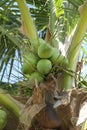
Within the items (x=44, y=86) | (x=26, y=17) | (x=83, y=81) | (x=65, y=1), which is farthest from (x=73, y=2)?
(x=44, y=86)

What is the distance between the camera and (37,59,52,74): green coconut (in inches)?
87.2

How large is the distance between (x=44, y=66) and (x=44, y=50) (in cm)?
10

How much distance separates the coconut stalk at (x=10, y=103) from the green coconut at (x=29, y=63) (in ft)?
0.79

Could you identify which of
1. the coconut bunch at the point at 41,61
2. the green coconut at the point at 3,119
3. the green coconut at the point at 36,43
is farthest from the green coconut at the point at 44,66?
the green coconut at the point at 3,119

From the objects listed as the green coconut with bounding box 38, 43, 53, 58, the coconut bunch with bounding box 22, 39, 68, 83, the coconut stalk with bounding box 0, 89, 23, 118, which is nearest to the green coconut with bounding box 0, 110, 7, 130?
the coconut stalk with bounding box 0, 89, 23, 118

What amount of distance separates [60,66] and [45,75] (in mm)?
118

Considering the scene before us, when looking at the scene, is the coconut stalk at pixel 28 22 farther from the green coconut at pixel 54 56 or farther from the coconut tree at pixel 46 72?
the green coconut at pixel 54 56

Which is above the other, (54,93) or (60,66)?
(60,66)

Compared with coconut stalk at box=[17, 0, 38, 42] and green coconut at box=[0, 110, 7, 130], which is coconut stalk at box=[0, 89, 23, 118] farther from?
coconut stalk at box=[17, 0, 38, 42]

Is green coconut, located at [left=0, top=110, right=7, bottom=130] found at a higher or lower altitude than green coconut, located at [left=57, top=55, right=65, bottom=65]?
lower

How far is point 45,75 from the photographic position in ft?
7.52

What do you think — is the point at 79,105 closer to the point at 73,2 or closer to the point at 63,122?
the point at 63,122

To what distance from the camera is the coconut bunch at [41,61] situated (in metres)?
2.22

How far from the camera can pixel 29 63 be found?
2.28 metres
